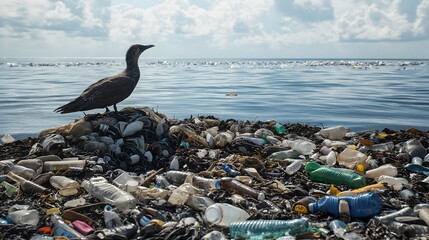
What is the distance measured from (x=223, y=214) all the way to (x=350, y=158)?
9.97 feet

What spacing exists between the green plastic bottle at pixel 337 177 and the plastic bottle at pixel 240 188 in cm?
105

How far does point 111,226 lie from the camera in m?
3.57

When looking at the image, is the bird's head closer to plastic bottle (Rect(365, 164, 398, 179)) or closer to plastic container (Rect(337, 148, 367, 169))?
plastic container (Rect(337, 148, 367, 169))

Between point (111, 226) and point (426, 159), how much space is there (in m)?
4.68

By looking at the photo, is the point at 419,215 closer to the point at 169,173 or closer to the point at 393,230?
the point at 393,230

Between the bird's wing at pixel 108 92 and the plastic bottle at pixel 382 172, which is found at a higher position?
the bird's wing at pixel 108 92

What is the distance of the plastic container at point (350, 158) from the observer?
5.80m

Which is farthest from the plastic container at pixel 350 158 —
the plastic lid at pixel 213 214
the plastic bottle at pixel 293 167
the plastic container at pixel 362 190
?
the plastic lid at pixel 213 214

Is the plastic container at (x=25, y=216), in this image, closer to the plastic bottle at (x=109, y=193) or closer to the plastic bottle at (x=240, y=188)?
the plastic bottle at (x=109, y=193)

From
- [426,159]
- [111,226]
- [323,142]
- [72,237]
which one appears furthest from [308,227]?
[323,142]

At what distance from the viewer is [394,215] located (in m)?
3.67

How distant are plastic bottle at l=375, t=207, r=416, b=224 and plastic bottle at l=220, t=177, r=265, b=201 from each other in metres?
1.17

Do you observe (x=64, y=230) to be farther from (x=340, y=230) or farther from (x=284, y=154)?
(x=284, y=154)

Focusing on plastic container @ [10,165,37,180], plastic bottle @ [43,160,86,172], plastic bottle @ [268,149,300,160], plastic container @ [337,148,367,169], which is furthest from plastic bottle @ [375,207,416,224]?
plastic container @ [10,165,37,180]
